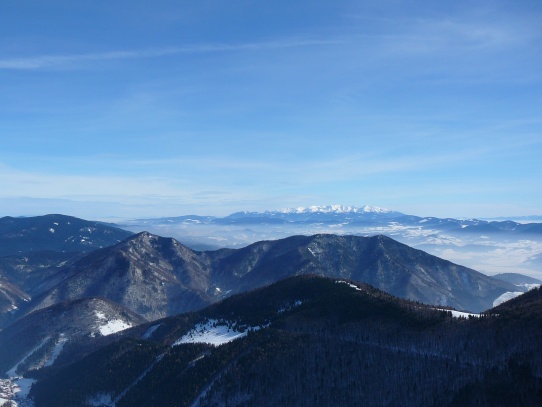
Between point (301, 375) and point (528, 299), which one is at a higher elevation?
point (528, 299)

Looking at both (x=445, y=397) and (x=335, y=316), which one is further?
(x=335, y=316)

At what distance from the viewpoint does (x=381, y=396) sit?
133625mm

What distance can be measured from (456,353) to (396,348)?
18676mm

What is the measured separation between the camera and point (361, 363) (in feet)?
497

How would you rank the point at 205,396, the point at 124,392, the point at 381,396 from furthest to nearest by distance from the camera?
the point at 124,392
the point at 205,396
the point at 381,396

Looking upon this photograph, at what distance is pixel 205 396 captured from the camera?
161 meters

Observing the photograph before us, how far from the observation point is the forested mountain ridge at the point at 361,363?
124 metres

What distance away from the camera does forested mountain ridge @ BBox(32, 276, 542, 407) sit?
124 metres

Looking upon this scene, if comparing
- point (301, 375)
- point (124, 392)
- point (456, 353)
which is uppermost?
point (456, 353)

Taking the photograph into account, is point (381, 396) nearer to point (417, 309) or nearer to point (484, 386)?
point (484, 386)

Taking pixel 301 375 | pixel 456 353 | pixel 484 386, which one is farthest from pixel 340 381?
pixel 484 386

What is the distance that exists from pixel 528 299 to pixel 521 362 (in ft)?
196

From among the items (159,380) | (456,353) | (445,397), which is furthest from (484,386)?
(159,380)

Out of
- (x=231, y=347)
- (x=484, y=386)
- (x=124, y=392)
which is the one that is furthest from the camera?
(x=124, y=392)
